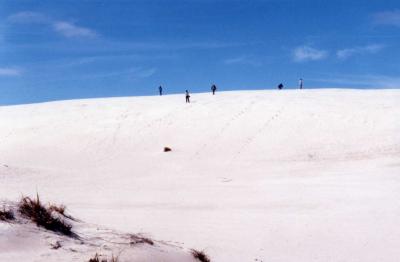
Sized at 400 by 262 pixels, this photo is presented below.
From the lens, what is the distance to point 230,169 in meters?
19.3

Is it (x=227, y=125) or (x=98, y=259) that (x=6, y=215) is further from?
(x=227, y=125)

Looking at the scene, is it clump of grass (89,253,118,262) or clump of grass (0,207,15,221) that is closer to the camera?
clump of grass (89,253,118,262)

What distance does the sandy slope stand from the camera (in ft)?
27.0

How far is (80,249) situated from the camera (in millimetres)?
4812

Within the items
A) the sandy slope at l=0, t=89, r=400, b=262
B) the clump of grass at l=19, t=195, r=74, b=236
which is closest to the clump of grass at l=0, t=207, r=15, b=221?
the clump of grass at l=19, t=195, r=74, b=236

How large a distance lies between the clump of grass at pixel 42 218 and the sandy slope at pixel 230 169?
551 millimetres

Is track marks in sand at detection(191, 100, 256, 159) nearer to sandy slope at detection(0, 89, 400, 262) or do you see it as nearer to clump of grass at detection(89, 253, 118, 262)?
sandy slope at detection(0, 89, 400, 262)

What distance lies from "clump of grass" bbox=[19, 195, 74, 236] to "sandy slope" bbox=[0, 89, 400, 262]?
0.55 metres

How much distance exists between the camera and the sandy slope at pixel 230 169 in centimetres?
822

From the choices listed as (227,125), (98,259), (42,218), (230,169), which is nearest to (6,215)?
(42,218)

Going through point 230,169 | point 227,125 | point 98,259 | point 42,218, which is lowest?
point 98,259

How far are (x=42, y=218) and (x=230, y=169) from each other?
47.4 feet

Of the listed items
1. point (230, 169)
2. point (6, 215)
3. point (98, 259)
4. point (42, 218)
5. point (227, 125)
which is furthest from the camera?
point (227, 125)

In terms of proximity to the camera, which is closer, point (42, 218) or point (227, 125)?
point (42, 218)
